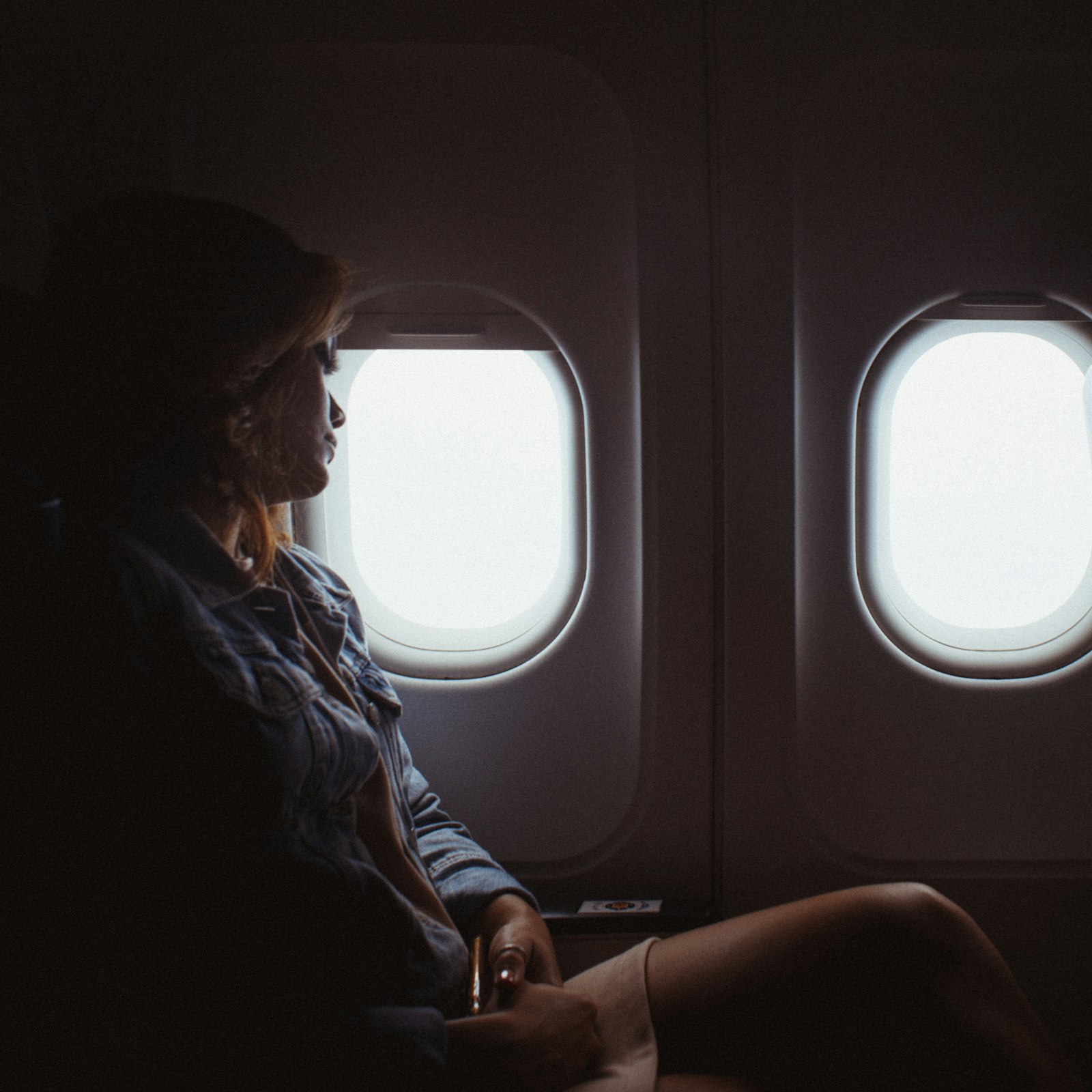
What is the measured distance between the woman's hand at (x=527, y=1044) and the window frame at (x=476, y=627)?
639 mm

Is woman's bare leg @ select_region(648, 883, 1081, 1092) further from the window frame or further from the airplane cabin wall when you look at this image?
the window frame

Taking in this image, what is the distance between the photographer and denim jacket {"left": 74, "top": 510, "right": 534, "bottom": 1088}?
0.78 m

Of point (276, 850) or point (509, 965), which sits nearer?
point (276, 850)

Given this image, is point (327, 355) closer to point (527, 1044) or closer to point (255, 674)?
point (255, 674)

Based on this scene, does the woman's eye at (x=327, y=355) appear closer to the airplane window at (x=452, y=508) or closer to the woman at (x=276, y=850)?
the woman at (x=276, y=850)

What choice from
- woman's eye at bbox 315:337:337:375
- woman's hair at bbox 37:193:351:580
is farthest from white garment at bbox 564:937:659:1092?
woman's eye at bbox 315:337:337:375

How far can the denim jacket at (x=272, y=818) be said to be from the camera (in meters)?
0.78

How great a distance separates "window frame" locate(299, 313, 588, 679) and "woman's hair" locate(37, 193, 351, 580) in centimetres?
44

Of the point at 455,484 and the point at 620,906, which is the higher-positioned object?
the point at 455,484

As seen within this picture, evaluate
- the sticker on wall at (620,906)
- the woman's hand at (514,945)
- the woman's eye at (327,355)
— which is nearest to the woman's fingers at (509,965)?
the woman's hand at (514,945)

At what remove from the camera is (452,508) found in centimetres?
157

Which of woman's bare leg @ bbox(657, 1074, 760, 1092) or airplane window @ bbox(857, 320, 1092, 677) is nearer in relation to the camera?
woman's bare leg @ bbox(657, 1074, 760, 1092)

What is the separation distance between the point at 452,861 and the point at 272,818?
449mm

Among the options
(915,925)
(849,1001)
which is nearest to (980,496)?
(915,925)
